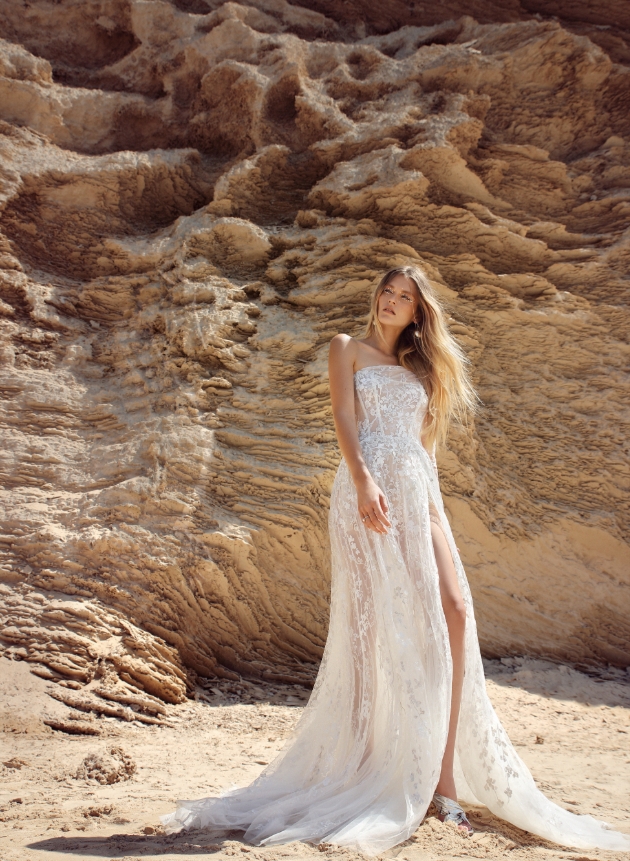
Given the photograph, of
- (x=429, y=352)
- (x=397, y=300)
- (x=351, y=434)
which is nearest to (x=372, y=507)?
(x=351, y=434)

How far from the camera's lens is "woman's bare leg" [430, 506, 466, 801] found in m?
2.22

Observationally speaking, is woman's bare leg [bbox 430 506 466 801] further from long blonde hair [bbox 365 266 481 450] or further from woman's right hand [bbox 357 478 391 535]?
long blonde hair [bbox 365 266 481 450]

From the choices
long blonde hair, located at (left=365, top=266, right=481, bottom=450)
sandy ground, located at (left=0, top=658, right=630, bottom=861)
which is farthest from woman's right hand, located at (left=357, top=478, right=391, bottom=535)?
sandy ground, located at (left=0, top=658, right=630, bottom=861)

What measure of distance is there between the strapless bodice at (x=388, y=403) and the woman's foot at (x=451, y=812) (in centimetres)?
119

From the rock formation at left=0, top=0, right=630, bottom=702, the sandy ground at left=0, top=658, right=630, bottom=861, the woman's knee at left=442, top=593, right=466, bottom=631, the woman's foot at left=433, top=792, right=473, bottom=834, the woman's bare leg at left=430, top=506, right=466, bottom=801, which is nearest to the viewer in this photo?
the sandy ground at left=0, top=658, right=630, bottom=861

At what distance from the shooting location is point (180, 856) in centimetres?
180

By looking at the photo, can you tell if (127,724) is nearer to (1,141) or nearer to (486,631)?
(486,631)

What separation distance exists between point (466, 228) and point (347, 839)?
4.05 meters

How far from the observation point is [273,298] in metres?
4.67

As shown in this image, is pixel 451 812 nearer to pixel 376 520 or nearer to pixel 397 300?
pixel 376 520

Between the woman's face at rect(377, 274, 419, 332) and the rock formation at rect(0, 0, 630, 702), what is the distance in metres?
1.44

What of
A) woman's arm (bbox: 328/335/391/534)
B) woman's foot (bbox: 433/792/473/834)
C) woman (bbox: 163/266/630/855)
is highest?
woman's arm (bbox: 328/335/391/534)

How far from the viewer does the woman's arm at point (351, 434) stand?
2.44 meters

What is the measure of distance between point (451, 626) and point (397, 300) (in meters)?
1.25
